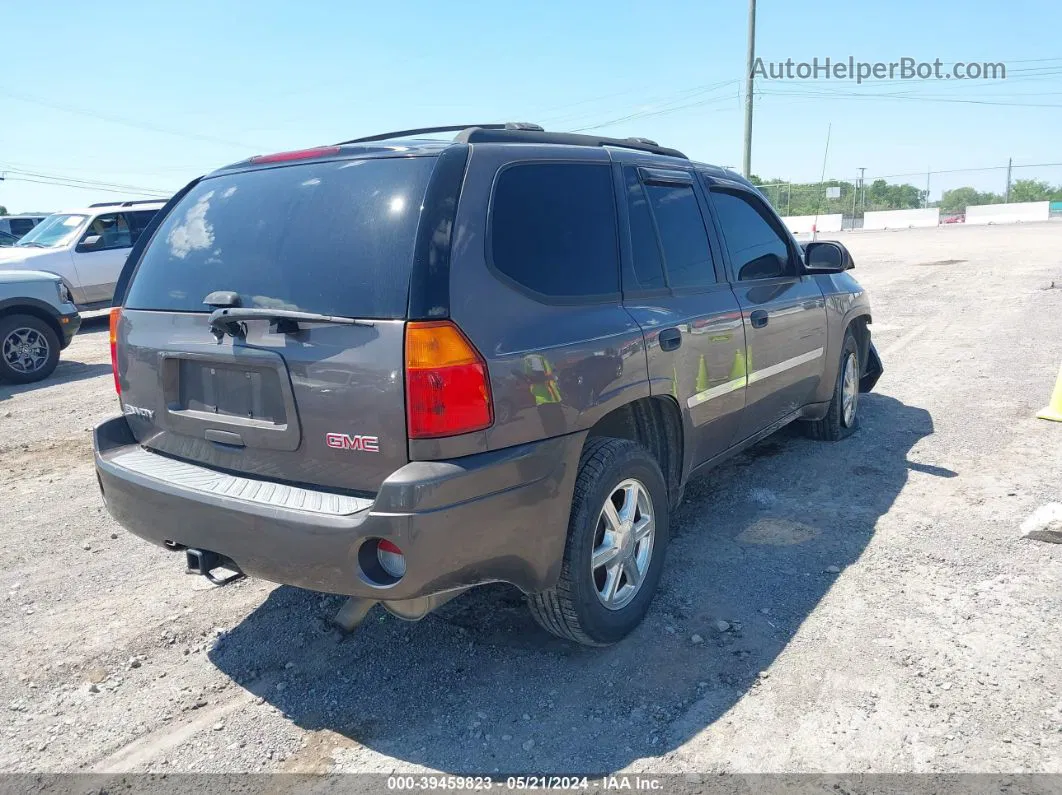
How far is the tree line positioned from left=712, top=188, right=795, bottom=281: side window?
39490mm

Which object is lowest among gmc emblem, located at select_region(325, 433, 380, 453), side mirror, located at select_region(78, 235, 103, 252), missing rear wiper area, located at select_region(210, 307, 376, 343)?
gmc emblem, located at select_region(325, 433, 380, 453)

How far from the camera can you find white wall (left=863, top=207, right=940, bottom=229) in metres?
52.6

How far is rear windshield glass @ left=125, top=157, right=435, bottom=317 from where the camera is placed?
2.66 meters

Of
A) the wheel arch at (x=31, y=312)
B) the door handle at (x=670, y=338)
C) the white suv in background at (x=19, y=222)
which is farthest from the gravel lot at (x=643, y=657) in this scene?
the white suv in background at (x=19, y=222)

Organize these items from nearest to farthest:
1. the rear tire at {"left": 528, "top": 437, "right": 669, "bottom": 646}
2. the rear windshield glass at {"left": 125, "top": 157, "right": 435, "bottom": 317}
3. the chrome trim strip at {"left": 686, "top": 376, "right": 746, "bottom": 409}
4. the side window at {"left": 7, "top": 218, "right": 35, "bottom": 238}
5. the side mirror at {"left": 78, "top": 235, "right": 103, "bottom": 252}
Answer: the rear windshield glass at {"left": 125, "top": 157, "right": 435, "bottom": 317}, the rear tire at {"left": 528, "top": 437, "right": 669, "bottom": 646}, the chrome trim strip at {"left": 686, "top": 376, "right": 746, "bottom": 409}, the side mirror at {"left": 78, "top": 235, "right": 103, "bottom": 252}, the side window at {"left": 7, "top": 218, "right": 35, "bottom": 238}

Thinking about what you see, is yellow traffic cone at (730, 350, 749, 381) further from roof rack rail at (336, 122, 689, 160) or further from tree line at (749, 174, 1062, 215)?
tree line at (749, 174, 1062, 215)

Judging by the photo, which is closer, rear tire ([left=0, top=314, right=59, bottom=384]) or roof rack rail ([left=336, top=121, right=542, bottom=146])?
roof rack rail ([left=336, top=121, right=542, bottom=146])

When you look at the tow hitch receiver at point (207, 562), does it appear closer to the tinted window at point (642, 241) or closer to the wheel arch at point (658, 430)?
the wheel arch at point (658, 430)

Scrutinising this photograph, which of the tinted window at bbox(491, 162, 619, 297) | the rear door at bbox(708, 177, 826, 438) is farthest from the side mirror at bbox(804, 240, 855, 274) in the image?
the tinted window at bbox(491, 162, 619, 297)

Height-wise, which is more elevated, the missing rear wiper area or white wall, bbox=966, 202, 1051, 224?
white wall, bbox=966, 202, 1051, 224

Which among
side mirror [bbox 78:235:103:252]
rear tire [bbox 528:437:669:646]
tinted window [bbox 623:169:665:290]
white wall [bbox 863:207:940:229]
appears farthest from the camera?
white wall [bbox 863:207:940:229]

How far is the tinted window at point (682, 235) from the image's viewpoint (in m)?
3.78

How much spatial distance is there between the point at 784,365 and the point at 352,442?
118 inches

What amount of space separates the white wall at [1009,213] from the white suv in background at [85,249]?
51.0 meters
